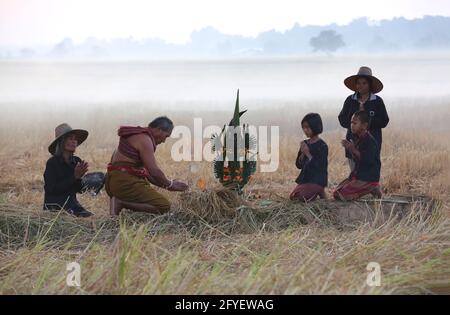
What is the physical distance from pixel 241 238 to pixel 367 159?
1728 millimetres

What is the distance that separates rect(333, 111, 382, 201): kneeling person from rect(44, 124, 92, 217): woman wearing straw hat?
2604 mm

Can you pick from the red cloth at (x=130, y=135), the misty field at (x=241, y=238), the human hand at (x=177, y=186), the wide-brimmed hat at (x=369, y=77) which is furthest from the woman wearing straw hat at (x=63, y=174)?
the wide-brimmed hat at (x=369, y=77)

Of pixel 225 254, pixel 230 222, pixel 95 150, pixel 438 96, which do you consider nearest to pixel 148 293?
pixel 225 254

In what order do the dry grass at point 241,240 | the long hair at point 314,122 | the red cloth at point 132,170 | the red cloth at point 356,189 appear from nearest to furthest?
the dry grass at point 241,240 < the red cloth at point 132,170 < the long hair at point 314,122 < the red cloth at point 356,189

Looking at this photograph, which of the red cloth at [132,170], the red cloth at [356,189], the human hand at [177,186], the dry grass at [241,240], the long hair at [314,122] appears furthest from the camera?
the red cloth at [356,189]

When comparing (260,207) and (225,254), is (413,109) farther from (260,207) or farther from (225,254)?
(225,254)

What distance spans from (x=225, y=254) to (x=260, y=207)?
152cm

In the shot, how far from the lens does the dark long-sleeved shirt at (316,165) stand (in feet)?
26.0

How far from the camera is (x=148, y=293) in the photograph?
5004 mm

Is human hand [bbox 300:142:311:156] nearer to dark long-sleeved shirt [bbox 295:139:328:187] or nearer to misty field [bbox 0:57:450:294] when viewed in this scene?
dark long-sleeved shirt [bbox 295:139:328:187]

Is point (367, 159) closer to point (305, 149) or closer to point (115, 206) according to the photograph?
point (305, 149)

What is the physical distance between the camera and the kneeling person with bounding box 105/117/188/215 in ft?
24.7

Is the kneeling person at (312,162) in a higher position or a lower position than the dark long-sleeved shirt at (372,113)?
lower

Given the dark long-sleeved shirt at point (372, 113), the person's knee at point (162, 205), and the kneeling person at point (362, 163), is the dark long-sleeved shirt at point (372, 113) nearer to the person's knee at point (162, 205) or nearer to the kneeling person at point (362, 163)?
the kneeling person at point (362, 163)
